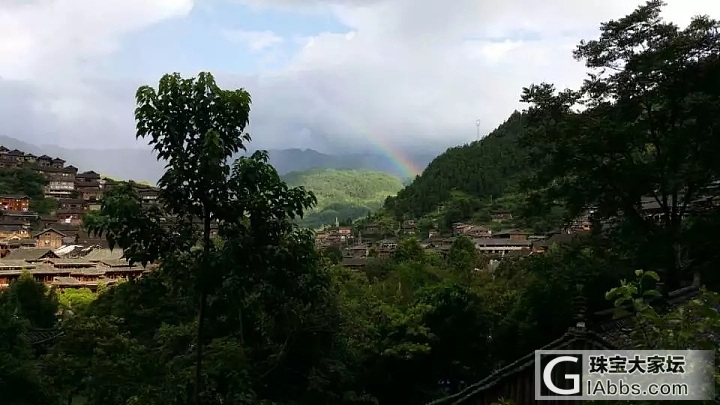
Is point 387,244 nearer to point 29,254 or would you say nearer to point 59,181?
point 29,254

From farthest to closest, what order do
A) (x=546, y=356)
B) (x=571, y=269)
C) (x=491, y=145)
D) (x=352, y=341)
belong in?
(x=491, y=145), (x=352, y=341), (x=571, y=269), (x=546, y=356)

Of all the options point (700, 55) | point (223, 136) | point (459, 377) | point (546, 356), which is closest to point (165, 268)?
point (223, 136)

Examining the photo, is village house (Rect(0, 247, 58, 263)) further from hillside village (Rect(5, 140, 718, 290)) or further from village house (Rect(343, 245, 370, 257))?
village house (Rect(343, 245, 370, 257))

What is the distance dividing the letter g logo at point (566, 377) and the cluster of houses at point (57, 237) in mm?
15163

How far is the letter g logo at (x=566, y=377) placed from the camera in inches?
199

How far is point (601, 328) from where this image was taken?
268 inches

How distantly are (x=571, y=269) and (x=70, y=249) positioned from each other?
50.3 m

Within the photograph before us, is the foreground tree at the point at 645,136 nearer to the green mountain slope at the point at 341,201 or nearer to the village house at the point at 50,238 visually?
the village house at the point at 50,238

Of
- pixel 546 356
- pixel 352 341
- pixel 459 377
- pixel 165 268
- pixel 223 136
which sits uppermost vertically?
pixel 223 136

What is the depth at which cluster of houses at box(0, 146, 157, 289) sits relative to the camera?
40312 millimetres

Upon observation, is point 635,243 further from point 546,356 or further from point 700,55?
A: point 546,356

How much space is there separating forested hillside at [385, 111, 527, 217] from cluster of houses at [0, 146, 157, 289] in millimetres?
49620

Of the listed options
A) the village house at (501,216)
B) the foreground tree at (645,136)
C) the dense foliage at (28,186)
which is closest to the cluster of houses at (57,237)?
the dense foliage at (28,186)

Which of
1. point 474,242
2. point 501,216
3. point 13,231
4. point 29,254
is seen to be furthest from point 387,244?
point 13,231
